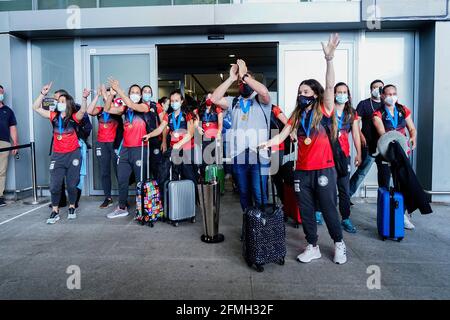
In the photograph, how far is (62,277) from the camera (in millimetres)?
3168

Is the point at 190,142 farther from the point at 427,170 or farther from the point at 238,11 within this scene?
the point at 427,170

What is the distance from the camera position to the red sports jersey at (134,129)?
16.6 ft

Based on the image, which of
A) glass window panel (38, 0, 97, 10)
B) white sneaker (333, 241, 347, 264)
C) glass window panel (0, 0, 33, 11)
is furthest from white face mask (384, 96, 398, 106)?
glass window panel (0, 0, 33, 11)

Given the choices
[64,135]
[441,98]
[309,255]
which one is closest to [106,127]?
[64,135]

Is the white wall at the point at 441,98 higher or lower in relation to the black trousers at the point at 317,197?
higher

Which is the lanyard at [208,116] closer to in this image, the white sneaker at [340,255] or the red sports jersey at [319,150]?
→ the red sports jersey at [319,150]

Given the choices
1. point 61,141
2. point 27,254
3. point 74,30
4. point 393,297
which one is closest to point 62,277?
point 27,254

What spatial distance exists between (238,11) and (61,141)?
3.42m

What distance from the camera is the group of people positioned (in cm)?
337

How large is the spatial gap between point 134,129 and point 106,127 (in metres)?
1.09

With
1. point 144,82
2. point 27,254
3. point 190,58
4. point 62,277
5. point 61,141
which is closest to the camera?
point 62,277

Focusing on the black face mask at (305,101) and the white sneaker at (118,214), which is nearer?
the black face mask at (305,101)

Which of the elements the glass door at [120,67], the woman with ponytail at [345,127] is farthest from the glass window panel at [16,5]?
the woman with ponytail at [345,127]

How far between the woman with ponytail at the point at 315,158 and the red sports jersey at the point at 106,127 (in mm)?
3389
